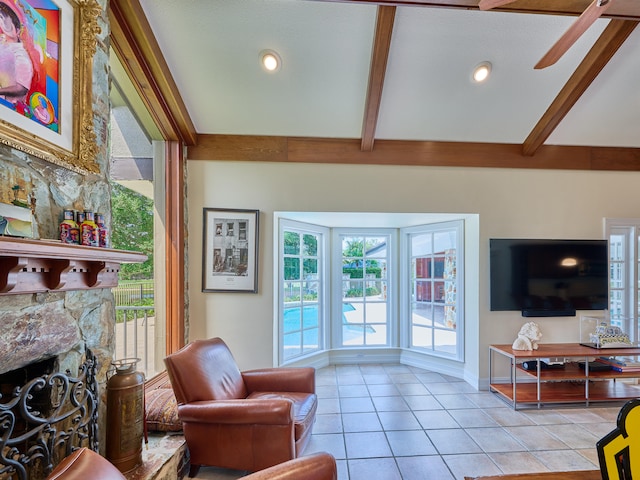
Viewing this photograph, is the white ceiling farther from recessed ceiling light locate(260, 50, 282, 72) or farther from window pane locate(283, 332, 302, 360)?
window pane locate(283, 332, 302, 360)

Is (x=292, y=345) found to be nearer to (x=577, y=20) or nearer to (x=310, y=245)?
(x=310, y=245)

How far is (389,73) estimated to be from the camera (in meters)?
2.93

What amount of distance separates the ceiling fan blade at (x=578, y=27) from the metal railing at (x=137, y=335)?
3915 mm

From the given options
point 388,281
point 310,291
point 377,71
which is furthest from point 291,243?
point 377,71

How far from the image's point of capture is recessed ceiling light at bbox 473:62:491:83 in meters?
2.91

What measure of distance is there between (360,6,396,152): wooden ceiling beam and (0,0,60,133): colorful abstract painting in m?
2.08

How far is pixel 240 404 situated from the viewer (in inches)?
82.6

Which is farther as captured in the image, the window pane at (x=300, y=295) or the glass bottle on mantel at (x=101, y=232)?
the window pane at (x=300, y=295)

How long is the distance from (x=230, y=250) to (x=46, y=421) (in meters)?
2.24

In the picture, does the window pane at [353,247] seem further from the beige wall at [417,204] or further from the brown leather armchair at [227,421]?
the brown leather armchair at [227,421]

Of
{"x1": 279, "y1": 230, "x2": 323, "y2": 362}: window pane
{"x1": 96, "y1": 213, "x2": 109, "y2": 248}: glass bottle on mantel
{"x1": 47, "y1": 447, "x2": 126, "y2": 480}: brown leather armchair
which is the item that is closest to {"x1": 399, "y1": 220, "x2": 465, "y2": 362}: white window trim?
{"x1": 279, "y1": 230, "x2": 323, "y2": 362}: window pane

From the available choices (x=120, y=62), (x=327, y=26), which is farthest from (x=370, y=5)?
(x=120, y=62)

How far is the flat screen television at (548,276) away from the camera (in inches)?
146

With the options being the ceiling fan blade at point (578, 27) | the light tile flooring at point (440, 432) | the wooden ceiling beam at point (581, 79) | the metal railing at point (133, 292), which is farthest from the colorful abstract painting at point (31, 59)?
the wooden ceiling beam at point (581, 79)
